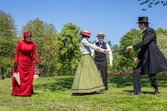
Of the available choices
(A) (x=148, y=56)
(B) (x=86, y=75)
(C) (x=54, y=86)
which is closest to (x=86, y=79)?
(B) (x=86, y=75)

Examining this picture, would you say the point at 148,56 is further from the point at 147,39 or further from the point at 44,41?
the point at 44,41

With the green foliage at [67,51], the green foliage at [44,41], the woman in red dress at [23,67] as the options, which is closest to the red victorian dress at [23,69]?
the woman in red dress at [23,67]

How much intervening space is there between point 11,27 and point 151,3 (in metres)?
32.6

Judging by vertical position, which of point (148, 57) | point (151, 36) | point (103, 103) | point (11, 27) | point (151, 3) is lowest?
point (103, 103)

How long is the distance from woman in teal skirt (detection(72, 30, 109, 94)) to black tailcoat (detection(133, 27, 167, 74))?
4.31ft

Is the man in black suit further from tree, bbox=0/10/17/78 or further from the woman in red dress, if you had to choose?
tree, bbox=0/10/17/78

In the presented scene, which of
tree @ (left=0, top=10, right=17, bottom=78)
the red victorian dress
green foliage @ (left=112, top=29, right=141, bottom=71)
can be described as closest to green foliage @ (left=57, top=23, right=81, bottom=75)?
tree @ (left=0, top=10, right=17, bottom=78)

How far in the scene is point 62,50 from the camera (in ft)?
161

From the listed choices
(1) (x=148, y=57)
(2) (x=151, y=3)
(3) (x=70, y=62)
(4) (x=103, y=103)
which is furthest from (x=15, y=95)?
(3) (x=70, y=62)

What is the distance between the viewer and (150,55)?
8047 millimetres

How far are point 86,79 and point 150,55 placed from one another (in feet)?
7.29

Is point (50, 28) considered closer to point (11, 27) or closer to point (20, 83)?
point (11, 27)

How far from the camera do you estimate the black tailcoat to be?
26.2 feet

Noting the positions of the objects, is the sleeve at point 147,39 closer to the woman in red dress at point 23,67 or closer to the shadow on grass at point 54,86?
the woman in red dress at point 23,67
